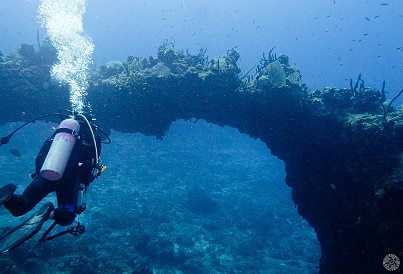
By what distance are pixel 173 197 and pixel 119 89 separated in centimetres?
1045

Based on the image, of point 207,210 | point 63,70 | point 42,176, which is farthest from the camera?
point 207,210

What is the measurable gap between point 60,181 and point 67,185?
0.14 meters

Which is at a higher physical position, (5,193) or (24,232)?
(5,193)

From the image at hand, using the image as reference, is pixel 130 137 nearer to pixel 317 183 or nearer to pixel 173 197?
pixel 173 197

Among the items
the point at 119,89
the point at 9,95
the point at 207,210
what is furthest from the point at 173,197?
the point at 9,95

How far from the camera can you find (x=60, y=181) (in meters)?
4.70

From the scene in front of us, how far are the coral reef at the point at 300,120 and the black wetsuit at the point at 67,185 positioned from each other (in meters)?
6.32

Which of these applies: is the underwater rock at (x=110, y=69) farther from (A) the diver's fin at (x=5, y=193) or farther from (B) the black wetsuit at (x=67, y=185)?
(A) the diver's fin at (x=5, y=193)

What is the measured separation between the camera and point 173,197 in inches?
794

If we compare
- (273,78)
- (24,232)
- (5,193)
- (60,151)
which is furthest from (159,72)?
(24,232)

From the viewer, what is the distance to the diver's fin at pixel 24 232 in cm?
369

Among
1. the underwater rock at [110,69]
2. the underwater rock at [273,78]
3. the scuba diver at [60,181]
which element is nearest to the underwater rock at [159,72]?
the underwater rock at [110,69]

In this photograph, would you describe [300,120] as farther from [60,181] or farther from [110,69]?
[110,69]

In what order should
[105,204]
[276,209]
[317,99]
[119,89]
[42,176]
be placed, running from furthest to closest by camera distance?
[276,209] → [105,204] → [119,89] → [317,99] → [42,176]
